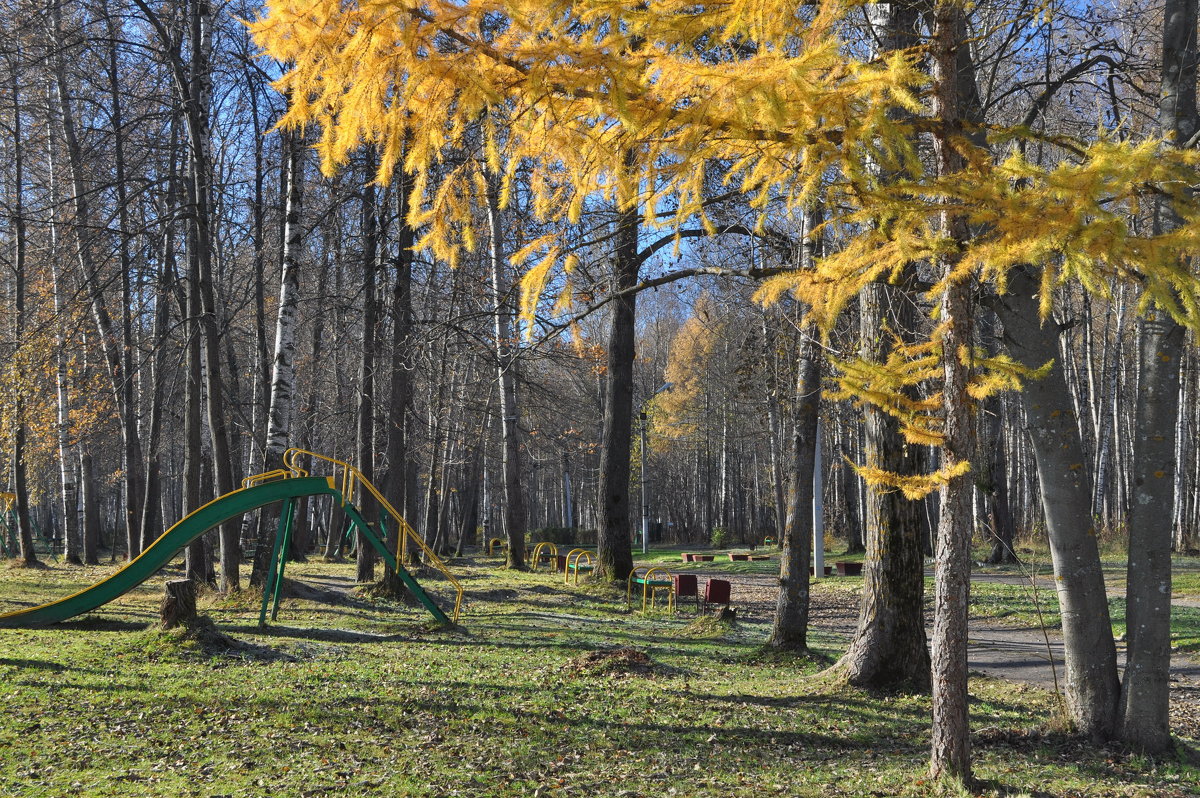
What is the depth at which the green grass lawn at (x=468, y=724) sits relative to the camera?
540 centimetres

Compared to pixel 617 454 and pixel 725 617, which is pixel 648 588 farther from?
pixel 725 617

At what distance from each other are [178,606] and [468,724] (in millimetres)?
3936

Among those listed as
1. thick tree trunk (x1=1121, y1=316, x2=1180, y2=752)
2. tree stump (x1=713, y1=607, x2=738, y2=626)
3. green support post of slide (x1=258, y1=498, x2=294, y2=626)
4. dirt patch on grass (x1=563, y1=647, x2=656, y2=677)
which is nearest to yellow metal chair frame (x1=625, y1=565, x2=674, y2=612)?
tree stump (x1=713, y1=607, x2=738, y2=626)

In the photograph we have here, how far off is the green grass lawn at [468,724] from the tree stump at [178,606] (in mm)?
248

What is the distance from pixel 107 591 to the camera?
33.2ft

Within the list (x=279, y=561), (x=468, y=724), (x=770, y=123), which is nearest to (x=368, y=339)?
(x=279, y=561)

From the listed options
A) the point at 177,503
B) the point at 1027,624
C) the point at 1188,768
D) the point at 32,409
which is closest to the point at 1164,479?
the point at 1188,768

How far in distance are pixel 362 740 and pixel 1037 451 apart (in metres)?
5.15

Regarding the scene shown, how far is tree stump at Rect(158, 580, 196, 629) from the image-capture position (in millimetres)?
8828

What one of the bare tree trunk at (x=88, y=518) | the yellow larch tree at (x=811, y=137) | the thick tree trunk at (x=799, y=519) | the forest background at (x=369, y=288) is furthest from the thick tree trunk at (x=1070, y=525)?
the bare tree trunk at (x=88, y=518)

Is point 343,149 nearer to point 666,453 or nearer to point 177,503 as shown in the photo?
point 666,453

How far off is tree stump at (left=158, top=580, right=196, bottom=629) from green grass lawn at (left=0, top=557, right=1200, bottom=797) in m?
0.25

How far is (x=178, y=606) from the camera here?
889 cm

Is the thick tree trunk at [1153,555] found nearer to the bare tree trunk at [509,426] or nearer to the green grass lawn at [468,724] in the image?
the green grass lawn at [468,724]
